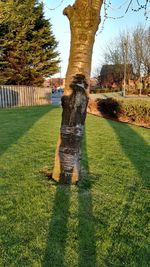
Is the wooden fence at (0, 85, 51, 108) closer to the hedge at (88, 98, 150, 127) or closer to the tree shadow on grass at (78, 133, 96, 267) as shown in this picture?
the hedge at (88, 98, 150, 127)

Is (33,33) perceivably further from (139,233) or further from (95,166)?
(139,233)

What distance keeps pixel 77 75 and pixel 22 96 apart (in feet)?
76.6

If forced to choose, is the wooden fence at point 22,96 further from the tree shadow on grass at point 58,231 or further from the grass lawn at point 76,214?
the tree shadow on grass at point 58,231

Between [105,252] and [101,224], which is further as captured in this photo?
[101,224]

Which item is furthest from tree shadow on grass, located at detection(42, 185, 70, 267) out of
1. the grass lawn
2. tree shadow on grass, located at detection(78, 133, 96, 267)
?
tree shadow on grass, located at detection(78, 133, 96, 267)

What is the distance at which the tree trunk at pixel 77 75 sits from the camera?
4637mm

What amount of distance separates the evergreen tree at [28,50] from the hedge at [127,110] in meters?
13.1

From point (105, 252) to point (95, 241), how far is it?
0.20 metres

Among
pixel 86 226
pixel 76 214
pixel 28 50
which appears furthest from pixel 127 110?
pixel 28 50

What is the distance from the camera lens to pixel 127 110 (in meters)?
16.3

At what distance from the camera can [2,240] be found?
10.3 ft

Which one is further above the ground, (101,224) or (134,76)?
(134,76)

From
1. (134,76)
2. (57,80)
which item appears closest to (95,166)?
(134,76)

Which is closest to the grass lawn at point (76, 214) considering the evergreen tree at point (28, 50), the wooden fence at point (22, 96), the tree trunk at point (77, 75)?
the tree trunk at point (77, 75)
